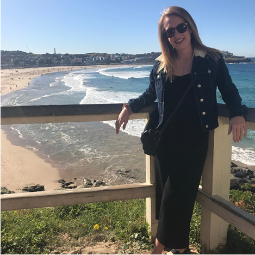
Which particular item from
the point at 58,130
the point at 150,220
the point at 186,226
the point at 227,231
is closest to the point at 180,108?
the point at 186,226

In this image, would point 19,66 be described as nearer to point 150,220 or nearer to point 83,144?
point 83,144

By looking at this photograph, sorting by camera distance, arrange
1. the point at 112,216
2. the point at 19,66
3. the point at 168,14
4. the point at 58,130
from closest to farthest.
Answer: the point at 168,14 < the point at 112,216 < the point at 58,130 < the point at 19,66

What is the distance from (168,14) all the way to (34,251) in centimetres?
222

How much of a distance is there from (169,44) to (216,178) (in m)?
1.10

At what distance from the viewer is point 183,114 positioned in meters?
1.91

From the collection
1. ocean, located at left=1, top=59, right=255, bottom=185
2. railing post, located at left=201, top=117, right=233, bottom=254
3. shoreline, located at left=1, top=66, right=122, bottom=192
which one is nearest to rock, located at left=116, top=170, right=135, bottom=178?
ocean, located at left=1, top=59, right=255, bottom=185

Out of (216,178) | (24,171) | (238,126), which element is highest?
(238,126)

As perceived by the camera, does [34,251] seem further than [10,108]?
Yes

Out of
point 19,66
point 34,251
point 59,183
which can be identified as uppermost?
point 19,66

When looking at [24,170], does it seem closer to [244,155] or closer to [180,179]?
[180,179]

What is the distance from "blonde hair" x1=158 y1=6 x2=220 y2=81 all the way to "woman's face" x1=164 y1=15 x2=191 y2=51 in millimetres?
29

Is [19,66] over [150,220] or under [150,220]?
over

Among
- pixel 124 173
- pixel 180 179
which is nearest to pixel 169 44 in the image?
pixel 180 179

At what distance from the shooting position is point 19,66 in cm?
10031
